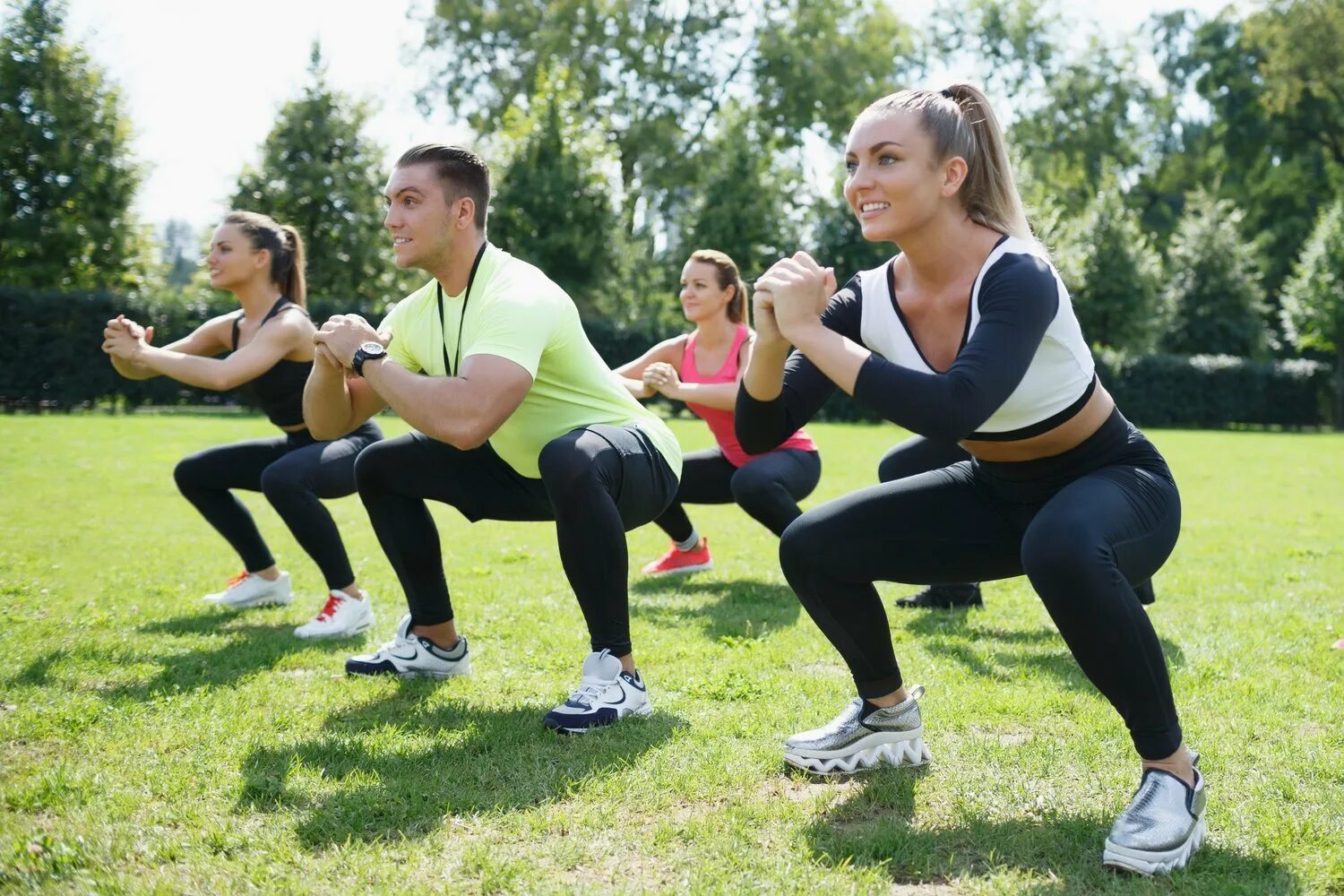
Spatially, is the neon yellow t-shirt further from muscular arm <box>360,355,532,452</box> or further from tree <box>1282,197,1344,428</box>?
tree <box>1282,197,1344,428</box>

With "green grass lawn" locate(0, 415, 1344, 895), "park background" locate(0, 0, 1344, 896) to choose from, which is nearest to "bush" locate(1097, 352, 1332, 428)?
"park background" locate(0, 0, 1344, 896)

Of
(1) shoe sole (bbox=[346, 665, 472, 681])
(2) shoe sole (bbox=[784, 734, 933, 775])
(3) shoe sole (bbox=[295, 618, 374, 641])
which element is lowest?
(3) shoe sole (bbox=[295, 618, 374, 641])

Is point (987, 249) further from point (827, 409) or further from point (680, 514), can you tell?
point (827, 409)

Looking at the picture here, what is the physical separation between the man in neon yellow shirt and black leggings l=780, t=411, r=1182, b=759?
0.95 meters

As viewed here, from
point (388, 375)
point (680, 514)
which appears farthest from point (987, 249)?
point (680, 514)

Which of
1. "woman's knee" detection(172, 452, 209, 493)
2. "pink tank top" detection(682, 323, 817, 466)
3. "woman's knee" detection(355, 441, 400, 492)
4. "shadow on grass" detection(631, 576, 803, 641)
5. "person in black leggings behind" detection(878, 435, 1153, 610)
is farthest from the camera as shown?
"pink tank top" detection(682, 323, 817, 466)

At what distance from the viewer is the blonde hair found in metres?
3.32

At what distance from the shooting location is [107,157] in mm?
28516

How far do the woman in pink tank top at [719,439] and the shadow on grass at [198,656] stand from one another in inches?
96.8

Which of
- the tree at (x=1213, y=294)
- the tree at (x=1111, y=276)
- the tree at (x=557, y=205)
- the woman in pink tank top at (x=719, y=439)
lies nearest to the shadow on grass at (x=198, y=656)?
the woman in pink tank top at (x=719, y=439)

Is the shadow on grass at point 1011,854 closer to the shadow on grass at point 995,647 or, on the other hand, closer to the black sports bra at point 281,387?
the shadow on grass at point 995,647

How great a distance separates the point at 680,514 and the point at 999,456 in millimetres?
4575

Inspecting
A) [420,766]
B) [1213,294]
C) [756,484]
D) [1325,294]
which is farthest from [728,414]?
[1213,294]

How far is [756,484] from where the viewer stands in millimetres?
6848
